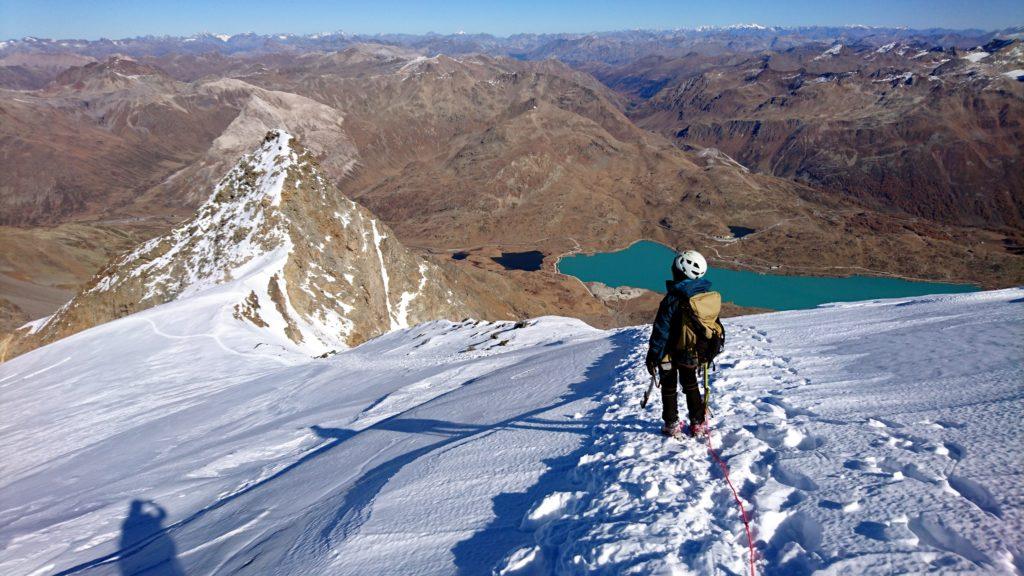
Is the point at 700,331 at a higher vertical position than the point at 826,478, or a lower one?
higher

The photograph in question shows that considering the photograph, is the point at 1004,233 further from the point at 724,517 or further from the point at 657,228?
the point at 724,517

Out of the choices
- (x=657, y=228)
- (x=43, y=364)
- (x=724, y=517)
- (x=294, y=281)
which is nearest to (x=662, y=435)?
(x=724, y=517)

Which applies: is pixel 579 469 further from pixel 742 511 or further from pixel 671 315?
pixel 671 315

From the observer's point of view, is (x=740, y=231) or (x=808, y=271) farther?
(x=740, y=231)

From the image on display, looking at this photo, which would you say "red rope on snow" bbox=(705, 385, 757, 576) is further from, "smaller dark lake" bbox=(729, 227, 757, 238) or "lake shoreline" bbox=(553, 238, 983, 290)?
"smaller dark lake" bbox=(729, 227, 757, 238)

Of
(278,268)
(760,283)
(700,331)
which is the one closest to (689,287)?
(700,331)

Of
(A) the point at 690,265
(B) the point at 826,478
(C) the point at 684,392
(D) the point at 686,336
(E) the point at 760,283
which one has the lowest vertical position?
(E) the point at 760,283

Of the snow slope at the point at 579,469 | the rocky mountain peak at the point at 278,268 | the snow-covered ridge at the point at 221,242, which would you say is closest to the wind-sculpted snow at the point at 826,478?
the snow slope at the point at 579,469

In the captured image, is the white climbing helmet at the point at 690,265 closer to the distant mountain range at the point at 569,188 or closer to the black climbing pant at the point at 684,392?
the black climbing pant at the point at 684,392
